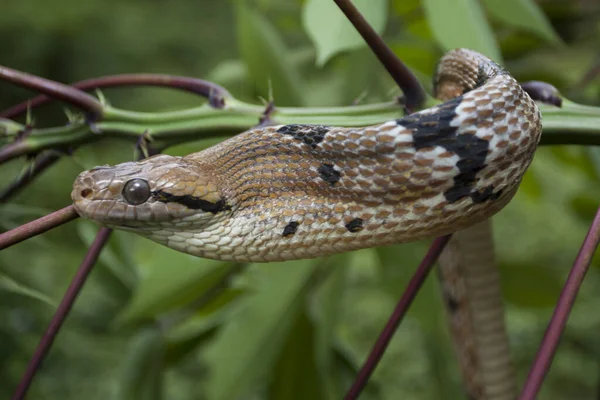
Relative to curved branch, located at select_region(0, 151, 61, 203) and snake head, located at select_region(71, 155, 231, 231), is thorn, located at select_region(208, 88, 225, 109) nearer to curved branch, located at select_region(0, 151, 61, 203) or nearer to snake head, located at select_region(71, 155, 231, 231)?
snake head, located at select_region(71, 155, 231, 231)

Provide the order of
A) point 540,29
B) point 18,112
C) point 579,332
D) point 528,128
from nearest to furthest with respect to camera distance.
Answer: point 528,128
point 18,112
point 540,29
point 579,332

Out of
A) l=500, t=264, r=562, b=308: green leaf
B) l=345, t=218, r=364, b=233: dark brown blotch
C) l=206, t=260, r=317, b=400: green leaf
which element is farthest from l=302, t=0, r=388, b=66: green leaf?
l=500, t=264, r=562, b=308: green leaf

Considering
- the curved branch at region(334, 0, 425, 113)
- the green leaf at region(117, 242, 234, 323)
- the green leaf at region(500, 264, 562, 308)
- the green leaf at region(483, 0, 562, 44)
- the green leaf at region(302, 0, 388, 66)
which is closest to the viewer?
the curved branch at region(334, 0, 425, 113)

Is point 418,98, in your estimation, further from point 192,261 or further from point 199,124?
point 192,261

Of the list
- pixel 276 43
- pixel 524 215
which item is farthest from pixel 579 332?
pixel 276 43

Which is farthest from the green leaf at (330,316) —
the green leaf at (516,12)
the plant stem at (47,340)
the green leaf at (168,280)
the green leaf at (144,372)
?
the plant stem at (47,340)

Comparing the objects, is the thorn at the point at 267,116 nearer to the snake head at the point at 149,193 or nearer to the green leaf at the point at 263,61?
the snake head at the point at 149,193

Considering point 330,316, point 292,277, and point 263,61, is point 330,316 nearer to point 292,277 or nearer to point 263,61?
point 292,277

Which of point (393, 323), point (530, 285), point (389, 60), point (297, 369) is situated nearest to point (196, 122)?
point (389, 60)
